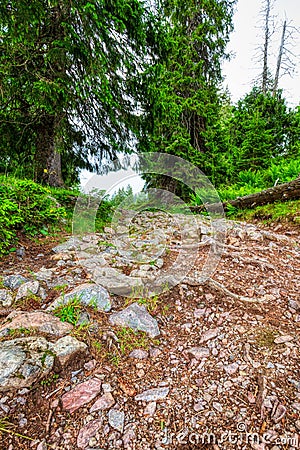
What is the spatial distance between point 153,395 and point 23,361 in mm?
710

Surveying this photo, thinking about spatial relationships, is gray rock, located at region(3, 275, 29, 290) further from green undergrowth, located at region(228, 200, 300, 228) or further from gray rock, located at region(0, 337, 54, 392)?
green undergrowth, located at region(228, 200, 300, 228)

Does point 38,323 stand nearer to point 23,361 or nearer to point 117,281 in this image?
point 23,361

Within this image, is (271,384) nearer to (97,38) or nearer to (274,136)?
(97,38)

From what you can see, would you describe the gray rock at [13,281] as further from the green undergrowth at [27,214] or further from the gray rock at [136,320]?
the gray rock at [136,320]

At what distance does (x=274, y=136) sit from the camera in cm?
1095

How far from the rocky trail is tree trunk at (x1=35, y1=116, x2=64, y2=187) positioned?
106 inches

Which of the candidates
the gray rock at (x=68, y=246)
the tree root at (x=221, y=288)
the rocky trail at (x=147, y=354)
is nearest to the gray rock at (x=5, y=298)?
the rocky trail at (x=147, y=354)

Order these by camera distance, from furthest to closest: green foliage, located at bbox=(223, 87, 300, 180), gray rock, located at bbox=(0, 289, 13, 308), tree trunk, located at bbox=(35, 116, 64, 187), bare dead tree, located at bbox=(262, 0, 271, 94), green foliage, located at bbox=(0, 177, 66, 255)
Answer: bare dead tree, located at bbox=(262, 0, 271, 94)
green foliage, located at bbox=(223, 87, 300, 180)
tree trunk, located at bbox=(35, 116, 64, 187)
green foliage, located at bbox=(0, 177, 66, 255)
gray rock, located at bbox=(0, 289, 13, 308)

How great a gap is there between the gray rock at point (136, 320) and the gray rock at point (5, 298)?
77cm

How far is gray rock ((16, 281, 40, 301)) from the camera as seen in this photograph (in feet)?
6.30

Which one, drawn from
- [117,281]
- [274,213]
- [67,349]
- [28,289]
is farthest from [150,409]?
[274,213]

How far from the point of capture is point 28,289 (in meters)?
1.97

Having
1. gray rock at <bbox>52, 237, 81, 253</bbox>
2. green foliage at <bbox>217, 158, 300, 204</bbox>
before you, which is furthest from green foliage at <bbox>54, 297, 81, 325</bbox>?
green foliage at <bbox>217, 158, 300, 204</bbox>

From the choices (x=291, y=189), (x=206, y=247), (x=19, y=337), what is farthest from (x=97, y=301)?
(x=291, y=189)
